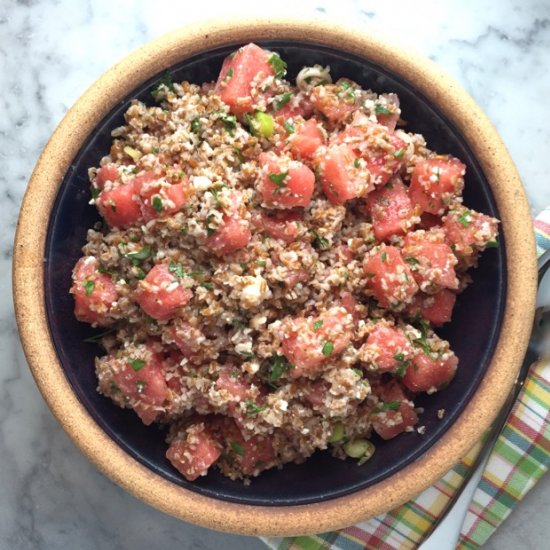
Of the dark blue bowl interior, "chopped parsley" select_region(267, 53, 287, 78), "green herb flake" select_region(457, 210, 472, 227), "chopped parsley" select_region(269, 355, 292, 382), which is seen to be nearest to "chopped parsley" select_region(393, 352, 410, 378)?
the dark blue bowl interior

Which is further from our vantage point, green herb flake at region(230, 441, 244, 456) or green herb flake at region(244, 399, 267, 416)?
green herb flake at region(230, 441, 244, 456)

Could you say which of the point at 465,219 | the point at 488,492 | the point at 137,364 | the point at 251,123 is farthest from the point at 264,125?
the point at 488,492

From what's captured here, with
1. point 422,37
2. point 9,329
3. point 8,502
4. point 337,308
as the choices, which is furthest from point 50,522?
point 422,37

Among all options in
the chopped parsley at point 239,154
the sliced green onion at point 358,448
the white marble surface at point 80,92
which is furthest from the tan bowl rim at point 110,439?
the white marble surface at point 80,92

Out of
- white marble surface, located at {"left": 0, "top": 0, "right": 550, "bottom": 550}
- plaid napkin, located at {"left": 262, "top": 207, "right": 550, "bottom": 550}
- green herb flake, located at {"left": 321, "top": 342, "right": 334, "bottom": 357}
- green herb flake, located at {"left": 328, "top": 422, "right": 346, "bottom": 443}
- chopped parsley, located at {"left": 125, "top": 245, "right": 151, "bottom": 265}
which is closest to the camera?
green herb flake, located at {"left": 321, "top": 342, "right": 334, "bottom": 357}

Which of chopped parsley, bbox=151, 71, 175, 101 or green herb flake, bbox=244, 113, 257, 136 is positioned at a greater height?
green herb flake, bbox=244, 113, 257, 136

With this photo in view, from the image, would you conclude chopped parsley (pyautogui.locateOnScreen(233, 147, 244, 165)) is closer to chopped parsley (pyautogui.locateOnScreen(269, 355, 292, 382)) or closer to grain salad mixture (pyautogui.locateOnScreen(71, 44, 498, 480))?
grain salad mixture (pyautogui.locateOnScreen(71, 44, 498, 480))
